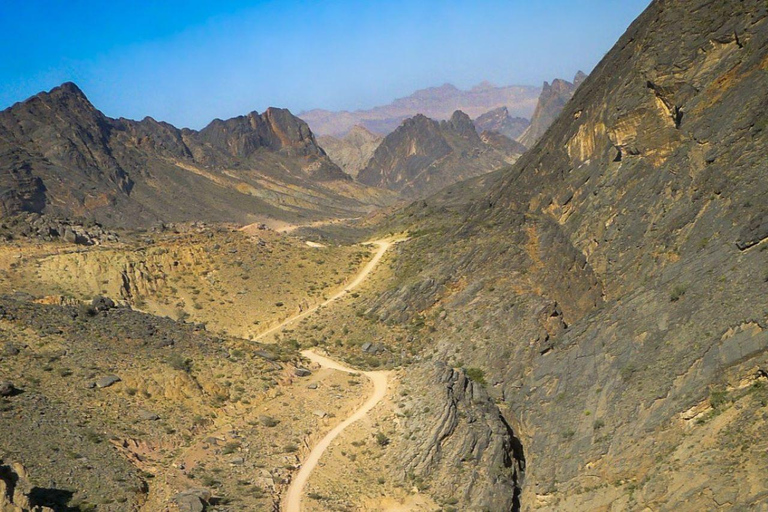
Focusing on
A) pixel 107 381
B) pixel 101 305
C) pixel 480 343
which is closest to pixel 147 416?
pixel 107 381

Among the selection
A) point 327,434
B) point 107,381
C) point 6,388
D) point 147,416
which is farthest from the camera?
point 327,434

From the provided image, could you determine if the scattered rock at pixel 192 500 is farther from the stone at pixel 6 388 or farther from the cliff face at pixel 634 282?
the cliff face at pixel 634 282

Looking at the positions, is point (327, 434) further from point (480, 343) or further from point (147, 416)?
point (480, 343)

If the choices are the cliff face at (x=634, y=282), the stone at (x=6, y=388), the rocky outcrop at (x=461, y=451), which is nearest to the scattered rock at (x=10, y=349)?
the stone at (x=6, y=388)

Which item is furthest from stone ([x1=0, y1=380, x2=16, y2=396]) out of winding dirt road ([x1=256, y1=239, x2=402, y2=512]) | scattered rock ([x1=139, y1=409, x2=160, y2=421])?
winding dirt road ([x1=256, y1=239, x2=402, y2=512])

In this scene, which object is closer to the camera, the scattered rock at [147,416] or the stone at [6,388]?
the stone at [6,388]

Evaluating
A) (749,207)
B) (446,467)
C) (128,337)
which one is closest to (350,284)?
(128,337)
